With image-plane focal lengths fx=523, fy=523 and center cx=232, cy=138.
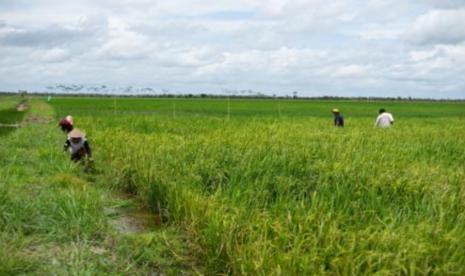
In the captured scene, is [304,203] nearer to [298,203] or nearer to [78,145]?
[298,203]

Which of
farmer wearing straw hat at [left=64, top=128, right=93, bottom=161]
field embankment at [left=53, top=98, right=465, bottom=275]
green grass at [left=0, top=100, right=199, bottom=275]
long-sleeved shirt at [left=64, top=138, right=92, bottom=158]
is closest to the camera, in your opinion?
field embankment at [left=53, top=98, right=465, bottom=275]

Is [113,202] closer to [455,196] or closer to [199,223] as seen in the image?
[199,223]

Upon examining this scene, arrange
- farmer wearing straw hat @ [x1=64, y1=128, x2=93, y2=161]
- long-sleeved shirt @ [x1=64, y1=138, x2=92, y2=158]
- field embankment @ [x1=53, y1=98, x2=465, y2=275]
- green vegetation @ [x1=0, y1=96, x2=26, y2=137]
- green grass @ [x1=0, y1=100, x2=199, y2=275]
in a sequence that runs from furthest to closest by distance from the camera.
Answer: green vegetation @ [x1=0, y1=96, x2=26, y2=137]
long-sleeved shirt @ [x1=64, y1=138, x2=92, y2=158]
farmer wearing straw hat @ [x1=64, y1=128, x2=93, y2=161]
green grass @ [x1=0, y1=100, x2=199, y2=275]
field embankment @ [x1=53, y1=98, x2=465, y2=275]

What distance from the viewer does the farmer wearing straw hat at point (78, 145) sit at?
8.80 meters

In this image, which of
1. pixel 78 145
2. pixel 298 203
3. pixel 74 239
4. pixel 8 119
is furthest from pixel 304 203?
pixel 8 119

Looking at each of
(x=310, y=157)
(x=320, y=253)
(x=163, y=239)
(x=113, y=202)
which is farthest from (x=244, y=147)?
(x=320, y=253)

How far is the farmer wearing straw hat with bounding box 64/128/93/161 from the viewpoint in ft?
28.9

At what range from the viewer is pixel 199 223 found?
16.0 feet

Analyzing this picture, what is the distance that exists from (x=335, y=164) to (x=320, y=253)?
9.94 feet

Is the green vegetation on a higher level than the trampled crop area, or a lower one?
lower

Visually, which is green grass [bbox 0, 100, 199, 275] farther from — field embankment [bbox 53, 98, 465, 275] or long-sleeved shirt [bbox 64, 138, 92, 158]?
long-sleeved shirt [bbox 64, 138, 92, 158]

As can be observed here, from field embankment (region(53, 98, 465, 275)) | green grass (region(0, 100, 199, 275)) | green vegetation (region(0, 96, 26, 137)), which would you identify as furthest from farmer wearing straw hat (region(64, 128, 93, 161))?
green vegetation (region(0, 96, 26, 137))

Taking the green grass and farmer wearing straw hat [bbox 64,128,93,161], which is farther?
farmer wearing straw hat [bbox 64,128,93,161]

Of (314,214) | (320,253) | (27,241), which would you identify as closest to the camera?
(320,253)
